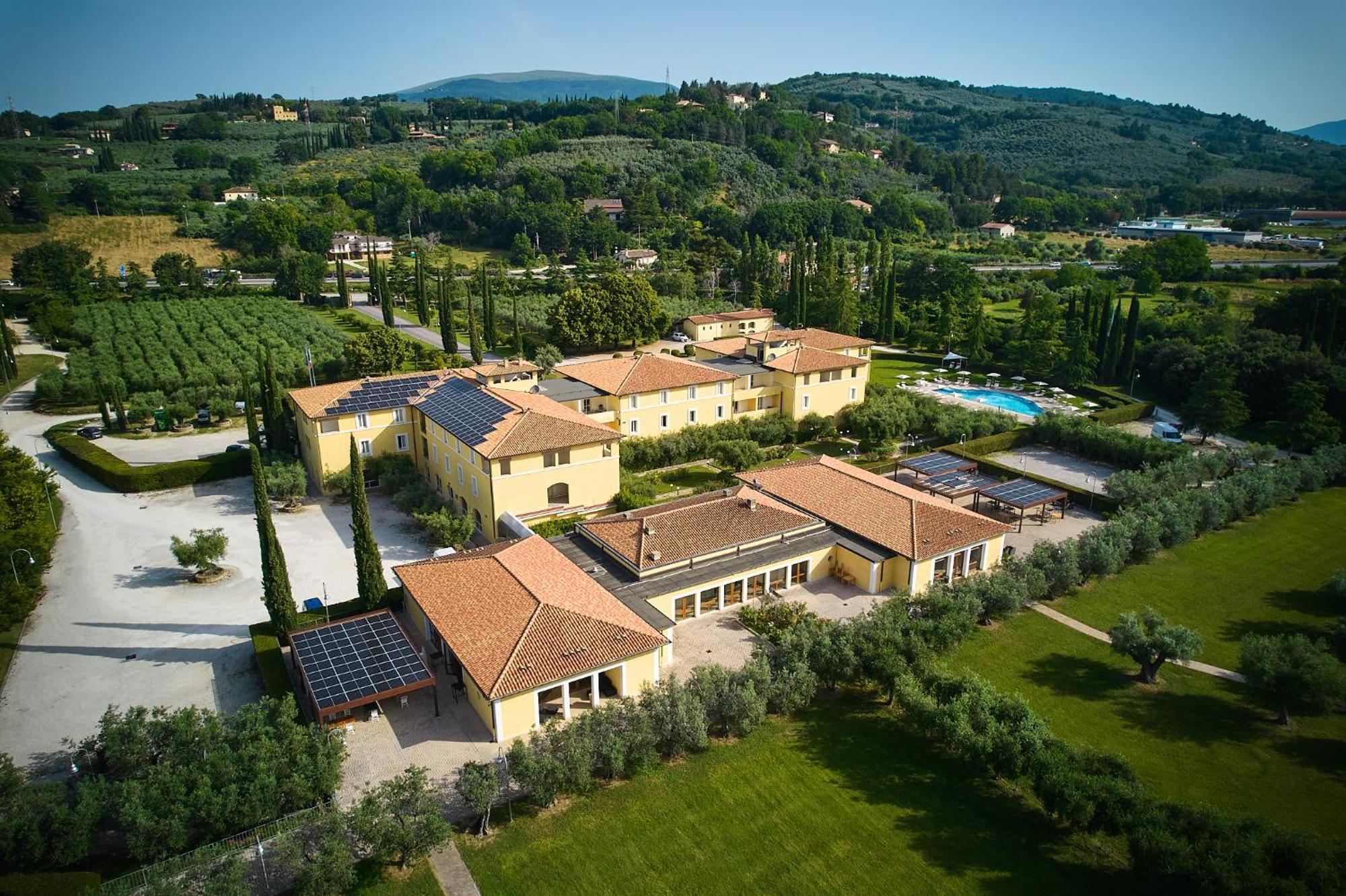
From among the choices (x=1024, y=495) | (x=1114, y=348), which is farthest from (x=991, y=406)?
(x=1024, y=495)

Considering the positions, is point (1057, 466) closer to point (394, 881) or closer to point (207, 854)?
point (394, 881)

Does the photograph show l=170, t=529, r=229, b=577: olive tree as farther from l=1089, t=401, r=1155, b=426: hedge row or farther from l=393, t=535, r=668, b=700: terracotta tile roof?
l=1089, t=401, r=1155, b=426: hedge row

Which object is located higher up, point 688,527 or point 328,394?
point 328,394

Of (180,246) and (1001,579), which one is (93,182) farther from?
(1001,579)

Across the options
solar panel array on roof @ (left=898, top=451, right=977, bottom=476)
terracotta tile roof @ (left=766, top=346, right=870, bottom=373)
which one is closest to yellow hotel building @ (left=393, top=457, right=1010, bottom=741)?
solar panel array on roof @ (left=898, top=451, right=977, bottom=476)

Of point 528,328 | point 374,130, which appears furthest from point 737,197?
point 374,130
